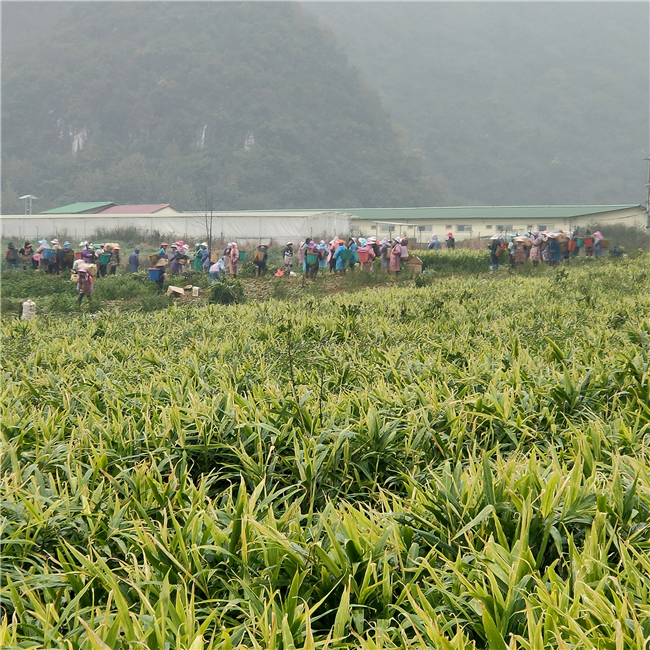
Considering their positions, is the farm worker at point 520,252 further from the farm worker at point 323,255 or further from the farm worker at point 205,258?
the farm worker at point 205,258

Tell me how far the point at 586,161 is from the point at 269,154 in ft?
145

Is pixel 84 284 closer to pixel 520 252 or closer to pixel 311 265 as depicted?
pixel 311 265

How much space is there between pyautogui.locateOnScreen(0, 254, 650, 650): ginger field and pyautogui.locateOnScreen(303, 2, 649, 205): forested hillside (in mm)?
88214

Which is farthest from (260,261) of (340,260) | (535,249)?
(535,249)

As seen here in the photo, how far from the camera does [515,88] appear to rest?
117 m

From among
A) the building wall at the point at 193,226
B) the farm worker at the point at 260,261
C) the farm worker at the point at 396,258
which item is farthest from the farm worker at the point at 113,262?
the building wall at the point at 193,226

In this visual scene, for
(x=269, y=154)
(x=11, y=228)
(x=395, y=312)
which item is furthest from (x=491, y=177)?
(x=395, y=312)

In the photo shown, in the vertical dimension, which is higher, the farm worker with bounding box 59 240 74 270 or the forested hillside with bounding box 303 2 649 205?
the forested hillside with bounding box 303 2 649 205

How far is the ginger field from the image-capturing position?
2646 mm

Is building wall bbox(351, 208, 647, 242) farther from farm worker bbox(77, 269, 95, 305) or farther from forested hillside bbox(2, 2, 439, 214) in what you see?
forested hillside bbox(2, 2, 439, 214)

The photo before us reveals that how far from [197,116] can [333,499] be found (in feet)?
290

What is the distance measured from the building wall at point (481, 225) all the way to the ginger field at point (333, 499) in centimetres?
3839

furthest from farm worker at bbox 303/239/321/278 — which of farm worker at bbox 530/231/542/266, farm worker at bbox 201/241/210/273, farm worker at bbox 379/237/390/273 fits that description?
farm worker at bbox 530/231/542/266

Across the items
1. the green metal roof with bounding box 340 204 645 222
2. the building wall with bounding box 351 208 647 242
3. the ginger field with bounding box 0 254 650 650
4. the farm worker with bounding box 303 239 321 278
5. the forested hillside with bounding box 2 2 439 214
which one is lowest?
the ginger field with bounding box 0 254 650 650
